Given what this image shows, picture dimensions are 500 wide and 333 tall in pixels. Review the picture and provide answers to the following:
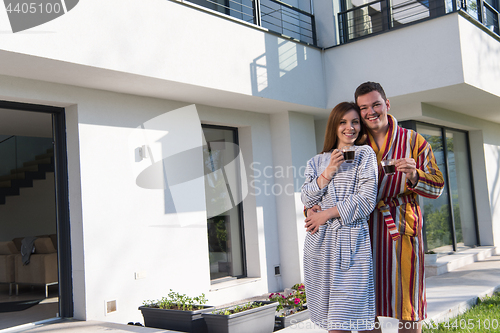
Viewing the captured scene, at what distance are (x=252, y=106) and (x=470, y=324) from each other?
→ 3.62m

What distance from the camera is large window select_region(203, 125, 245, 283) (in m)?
5.96

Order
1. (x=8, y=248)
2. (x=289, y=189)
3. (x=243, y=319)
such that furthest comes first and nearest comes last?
A: (x=8, y=248) → (x=289, y=189) → (x=243, y=319)

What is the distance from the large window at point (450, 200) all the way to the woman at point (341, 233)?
5.19 m

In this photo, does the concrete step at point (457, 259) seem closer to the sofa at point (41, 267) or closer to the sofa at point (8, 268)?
the sofa at point (41, 267)

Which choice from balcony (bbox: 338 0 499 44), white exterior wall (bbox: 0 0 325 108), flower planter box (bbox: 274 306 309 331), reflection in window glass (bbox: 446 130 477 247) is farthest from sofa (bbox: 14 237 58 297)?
reflection in window glass (bbox: 446 130 477 247)

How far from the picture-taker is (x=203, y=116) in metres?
5.73

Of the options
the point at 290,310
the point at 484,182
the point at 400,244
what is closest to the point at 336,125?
the point at 400,244

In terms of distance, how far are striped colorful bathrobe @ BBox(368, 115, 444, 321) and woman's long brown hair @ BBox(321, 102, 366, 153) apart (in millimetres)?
196

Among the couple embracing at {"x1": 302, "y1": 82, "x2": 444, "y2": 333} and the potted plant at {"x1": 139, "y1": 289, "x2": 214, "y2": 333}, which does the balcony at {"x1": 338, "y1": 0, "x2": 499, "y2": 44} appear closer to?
the potted plant at {"x1": 139, "y1": 289, "x2": 214, "y2": 333}

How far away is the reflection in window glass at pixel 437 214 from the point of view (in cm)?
744

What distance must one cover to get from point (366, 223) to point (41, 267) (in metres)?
5.44

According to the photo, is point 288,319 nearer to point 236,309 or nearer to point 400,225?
point 236,309

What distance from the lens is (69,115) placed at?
4.54 metres

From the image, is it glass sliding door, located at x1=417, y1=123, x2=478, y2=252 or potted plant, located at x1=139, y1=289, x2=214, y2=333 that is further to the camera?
glass sliding door, located at x1=417, y1=123, x2=478, y2=252
